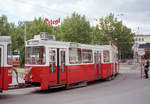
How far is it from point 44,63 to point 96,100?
3.73m

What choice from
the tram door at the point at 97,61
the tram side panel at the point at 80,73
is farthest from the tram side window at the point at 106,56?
the tram side panel at the point at 80,73

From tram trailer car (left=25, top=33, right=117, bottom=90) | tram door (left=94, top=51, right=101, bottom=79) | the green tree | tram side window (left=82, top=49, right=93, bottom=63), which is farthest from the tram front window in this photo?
the green tree

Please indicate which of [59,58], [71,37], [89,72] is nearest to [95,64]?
[89,72]

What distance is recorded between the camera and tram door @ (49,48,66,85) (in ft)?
38.8

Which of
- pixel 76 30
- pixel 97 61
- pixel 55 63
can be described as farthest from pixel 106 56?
pixel 76 30

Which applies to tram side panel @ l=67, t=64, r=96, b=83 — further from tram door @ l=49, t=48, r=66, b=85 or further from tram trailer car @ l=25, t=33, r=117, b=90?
tram door @ l=49, t=48, r=66, b=85

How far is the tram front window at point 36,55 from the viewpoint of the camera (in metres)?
11.6

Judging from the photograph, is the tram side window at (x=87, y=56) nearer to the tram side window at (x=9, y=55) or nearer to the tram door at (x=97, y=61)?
the tram door at (x=97, y=61)

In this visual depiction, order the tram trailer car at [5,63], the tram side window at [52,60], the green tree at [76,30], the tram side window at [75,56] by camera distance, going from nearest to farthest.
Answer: the tram trailer car at [5,63], the tram side window at [52,60], the tram side window at [75,56], the green tree at [76,30]

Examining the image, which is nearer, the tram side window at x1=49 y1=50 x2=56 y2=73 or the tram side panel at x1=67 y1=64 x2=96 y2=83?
the tram side window at x1=49 y1=50 x2=56 y2=73

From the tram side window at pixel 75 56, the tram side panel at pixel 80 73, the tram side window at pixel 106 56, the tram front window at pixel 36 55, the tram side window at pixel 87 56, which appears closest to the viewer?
the tram front window at pixel 36 55

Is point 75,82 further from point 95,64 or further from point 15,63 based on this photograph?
point 15,63

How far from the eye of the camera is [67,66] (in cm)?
1281

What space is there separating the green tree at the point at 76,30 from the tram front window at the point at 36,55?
26.7 metres
